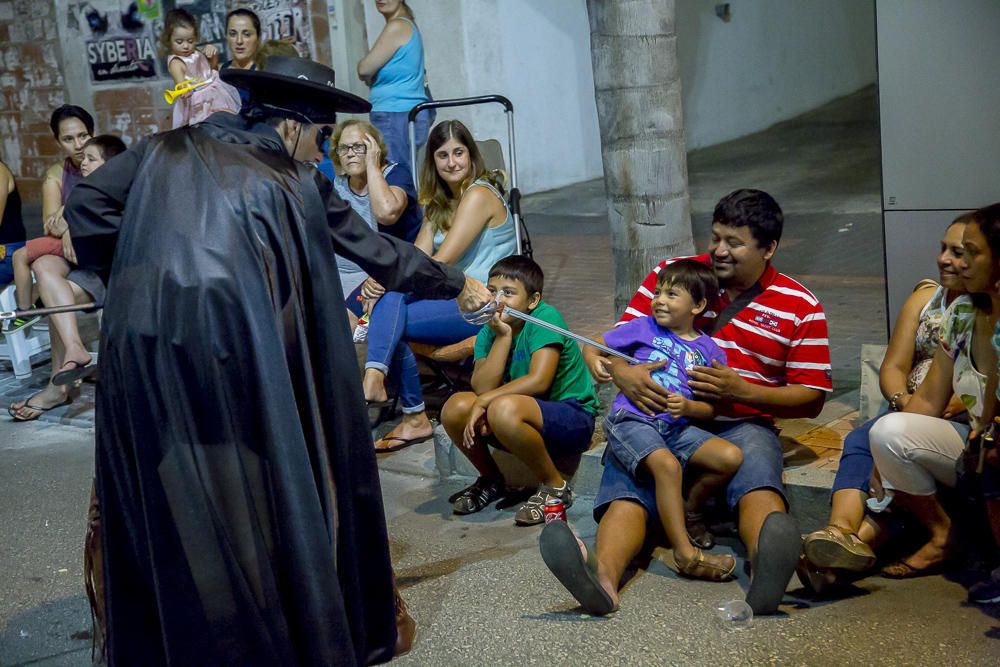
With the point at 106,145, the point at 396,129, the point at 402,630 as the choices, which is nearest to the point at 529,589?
the point at 402,630

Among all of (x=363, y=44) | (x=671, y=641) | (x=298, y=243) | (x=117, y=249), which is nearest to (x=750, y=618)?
(x=671, y=641)

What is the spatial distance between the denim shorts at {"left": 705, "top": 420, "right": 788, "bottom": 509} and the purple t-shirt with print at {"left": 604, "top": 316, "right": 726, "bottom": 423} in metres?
0.19

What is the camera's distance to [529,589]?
4.48 metres

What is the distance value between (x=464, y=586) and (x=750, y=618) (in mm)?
1088

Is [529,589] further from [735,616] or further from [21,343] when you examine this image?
[21,343]

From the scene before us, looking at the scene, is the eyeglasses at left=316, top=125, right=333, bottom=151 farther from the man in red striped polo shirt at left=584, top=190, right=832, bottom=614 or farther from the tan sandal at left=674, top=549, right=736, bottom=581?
the tan sandal at left=674, top=549, right=736, bottom=581

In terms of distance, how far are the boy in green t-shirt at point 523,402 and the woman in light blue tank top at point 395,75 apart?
392cm

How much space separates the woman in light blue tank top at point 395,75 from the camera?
9.05 meters

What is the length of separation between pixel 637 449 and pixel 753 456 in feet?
1.36

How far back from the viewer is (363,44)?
1200cm

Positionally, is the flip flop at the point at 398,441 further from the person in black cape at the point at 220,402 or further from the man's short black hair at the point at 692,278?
the person in black cape at the point at 220,402

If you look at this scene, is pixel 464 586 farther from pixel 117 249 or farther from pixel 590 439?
pixel 117 249

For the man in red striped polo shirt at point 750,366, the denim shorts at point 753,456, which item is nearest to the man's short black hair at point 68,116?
the man in red striped polo shirt at point 750,366

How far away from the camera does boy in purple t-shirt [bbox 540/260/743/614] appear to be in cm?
439
